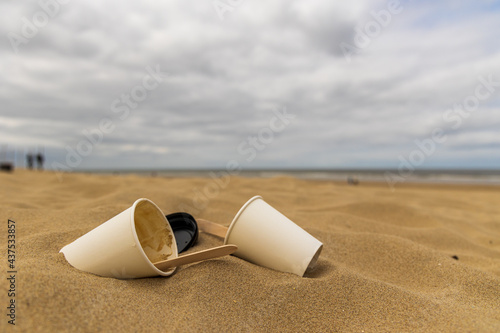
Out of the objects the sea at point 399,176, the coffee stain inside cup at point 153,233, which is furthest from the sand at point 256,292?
the sea at point 399,176

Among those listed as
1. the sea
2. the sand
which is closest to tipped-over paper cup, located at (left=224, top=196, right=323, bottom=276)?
the sand

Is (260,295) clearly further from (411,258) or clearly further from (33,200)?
(33,200)

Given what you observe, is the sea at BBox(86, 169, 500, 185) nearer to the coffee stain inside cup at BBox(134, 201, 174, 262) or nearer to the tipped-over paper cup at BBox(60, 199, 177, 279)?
the coffee stain inside cup at BBox(134, 201, 174, 262)

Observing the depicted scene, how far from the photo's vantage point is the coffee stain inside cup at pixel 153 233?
2113 millimetres

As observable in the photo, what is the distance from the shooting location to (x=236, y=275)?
5.87ft

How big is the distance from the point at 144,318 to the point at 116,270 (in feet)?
1.34

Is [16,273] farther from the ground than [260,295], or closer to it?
farther from the ground

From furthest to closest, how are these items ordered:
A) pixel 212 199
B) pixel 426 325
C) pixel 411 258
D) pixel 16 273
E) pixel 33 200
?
pixel 212 199
pixel 33 200
pixel 411 258
pixel 426 325
pixel 16 273

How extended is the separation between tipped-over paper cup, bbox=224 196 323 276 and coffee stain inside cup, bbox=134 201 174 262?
462mm

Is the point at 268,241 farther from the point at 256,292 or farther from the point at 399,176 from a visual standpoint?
the point at 399,176

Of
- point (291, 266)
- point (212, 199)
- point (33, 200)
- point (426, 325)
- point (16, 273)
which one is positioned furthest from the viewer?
point (212, 199)

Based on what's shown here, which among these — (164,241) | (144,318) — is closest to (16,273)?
(144,318)

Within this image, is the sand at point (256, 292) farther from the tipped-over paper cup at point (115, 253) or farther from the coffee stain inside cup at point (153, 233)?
the coffee stain inside cup at point (153, 233)

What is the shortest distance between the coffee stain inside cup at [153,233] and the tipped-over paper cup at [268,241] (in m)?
0.46
